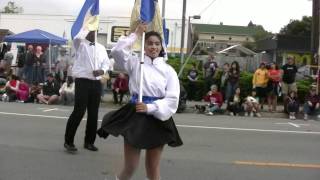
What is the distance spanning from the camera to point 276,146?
10523 millimetres

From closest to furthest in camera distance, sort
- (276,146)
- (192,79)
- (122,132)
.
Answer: (122,132)
(276,146)
(192,79)

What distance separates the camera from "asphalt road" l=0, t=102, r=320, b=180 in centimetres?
762

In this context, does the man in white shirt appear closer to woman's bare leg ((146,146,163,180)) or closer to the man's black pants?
the man's black pants

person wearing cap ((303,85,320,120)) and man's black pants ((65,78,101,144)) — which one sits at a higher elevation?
man's black pants ((65,78,101,144))

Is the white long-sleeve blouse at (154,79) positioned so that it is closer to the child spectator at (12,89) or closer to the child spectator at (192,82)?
the child spectator at (12,89)

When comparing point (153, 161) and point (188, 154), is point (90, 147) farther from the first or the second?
point (153, 161)

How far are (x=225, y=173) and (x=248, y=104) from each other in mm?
9678

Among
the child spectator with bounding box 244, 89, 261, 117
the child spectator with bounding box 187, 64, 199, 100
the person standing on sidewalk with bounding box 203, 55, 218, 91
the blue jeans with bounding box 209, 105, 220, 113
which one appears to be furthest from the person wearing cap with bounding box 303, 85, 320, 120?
the child spectator with bounding box 187, 64, 199, 100

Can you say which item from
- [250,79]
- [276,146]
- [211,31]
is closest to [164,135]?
[276,146]

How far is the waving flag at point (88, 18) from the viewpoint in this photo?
8.40m

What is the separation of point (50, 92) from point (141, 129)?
44.9 ft

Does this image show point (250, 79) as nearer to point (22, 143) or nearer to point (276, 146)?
point (276, 146)

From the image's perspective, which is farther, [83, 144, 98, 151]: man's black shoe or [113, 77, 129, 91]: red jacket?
[113, 77, 129, 91]: red jacket

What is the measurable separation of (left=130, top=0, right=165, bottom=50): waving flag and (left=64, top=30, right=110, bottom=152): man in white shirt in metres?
2.51
